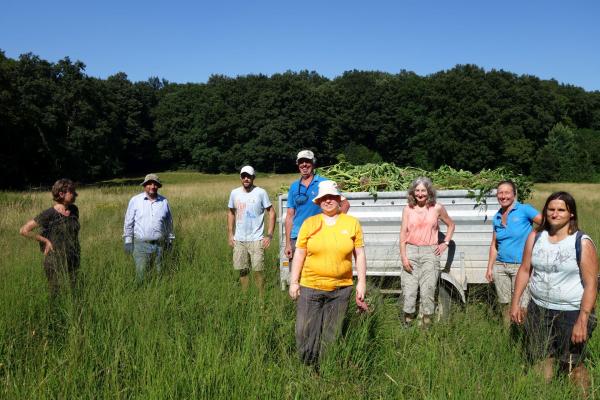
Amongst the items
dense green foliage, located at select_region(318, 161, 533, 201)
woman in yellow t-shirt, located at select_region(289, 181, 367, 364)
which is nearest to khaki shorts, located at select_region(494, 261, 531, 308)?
dense green foliage, located at select_region(318, 161, 533, 201)

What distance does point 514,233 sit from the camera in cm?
490

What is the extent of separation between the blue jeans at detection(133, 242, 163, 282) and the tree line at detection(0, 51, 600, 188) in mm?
38874

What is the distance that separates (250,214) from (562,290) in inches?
156

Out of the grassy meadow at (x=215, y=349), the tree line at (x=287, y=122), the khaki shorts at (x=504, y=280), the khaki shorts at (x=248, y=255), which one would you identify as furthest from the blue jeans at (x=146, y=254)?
the tree line at (x=287, y=122)

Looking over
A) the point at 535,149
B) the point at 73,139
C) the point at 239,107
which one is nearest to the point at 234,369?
the point at 73,139

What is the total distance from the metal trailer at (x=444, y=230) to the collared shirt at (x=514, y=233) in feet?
1.66

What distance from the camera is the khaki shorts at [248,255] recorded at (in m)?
6.44

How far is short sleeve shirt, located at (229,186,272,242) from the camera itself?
6.56 m

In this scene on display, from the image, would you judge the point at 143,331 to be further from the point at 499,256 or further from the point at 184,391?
the point at 499,256

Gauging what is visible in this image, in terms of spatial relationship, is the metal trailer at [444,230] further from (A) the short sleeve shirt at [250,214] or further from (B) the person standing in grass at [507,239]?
(A) the short sleeve shirt at [250,214]

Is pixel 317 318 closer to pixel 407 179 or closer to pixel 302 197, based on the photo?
pixel 302 197

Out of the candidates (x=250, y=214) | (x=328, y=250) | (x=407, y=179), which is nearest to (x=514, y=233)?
(x=407, y=179)

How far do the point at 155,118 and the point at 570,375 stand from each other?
85703 millimetres

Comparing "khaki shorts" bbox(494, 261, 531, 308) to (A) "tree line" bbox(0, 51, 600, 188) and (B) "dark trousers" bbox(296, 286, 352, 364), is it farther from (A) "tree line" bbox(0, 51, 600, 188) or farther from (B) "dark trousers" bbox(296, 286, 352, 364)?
(A) "tree line" bbox(0, 51, 600, 188)
